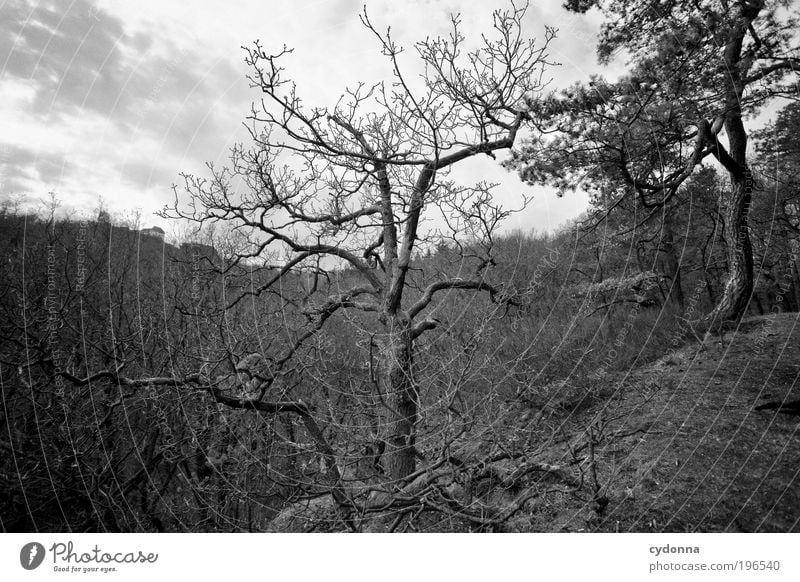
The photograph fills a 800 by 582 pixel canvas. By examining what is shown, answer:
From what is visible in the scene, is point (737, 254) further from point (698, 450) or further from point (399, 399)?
point (399, 399)

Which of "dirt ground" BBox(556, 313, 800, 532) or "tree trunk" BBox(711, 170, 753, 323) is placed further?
"tree trunk" BBox(711, 170, 753, 323)

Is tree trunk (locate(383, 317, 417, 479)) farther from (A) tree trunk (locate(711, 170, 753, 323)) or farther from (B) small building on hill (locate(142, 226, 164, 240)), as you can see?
(A) tree trunk (locate(711, 170, 753, 323))

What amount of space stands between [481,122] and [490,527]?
3.00 m

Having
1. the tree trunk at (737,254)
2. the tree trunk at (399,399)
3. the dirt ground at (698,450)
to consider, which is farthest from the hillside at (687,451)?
the tree trunk at (399,399)

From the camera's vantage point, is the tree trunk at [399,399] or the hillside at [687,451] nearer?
the hillside at [687,451]

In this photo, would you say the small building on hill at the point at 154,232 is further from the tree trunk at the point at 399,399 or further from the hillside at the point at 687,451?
the hillside at the point at 687,451

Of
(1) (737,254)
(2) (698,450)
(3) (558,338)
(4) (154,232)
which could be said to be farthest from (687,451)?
(4) (154,232)

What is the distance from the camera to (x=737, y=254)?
5.13m

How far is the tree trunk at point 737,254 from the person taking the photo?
4.73 meters

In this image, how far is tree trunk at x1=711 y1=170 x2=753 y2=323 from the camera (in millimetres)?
4730

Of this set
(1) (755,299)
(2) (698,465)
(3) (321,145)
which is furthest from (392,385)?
(1) (755,299)

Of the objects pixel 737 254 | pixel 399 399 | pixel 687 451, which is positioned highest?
pixel 737 254

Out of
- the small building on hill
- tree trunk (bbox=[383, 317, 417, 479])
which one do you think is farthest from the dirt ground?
the small building on hill

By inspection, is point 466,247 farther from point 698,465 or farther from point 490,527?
point 698,465
